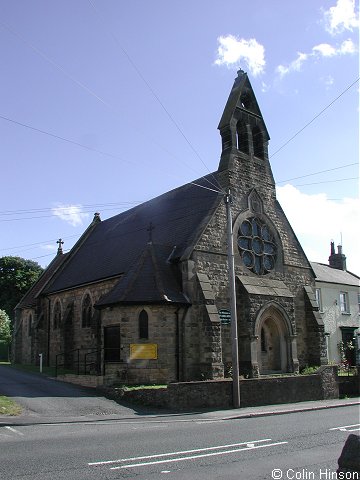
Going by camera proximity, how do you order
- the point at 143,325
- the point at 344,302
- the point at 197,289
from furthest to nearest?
the point at 344,302 → the point at 197,289 → the point at 143,325

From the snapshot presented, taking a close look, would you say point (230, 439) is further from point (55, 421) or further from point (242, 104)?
point (242, 104)

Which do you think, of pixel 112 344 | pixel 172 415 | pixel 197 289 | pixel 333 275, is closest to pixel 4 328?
pixel 112 344

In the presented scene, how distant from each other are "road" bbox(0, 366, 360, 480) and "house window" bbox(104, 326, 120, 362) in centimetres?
589

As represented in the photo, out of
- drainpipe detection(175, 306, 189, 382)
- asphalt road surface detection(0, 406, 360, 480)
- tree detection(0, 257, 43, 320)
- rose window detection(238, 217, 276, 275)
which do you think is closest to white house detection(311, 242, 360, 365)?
rose window detection(238, 217, 276, 275)

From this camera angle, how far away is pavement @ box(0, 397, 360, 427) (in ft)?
45.7

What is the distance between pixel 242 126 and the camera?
88.9 feet

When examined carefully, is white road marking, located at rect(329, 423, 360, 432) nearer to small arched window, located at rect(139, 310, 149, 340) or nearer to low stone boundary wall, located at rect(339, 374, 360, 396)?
small arched window, located at rect(139, 310, 149, 340)

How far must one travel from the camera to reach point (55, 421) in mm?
13953

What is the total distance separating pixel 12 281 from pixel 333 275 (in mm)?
36938

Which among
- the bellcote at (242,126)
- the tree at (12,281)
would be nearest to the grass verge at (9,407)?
the bellcote at (242,126)

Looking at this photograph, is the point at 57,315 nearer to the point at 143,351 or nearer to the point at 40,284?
the point at 40,284

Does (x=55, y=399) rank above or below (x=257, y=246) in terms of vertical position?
below

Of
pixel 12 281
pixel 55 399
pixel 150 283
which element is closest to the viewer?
pixel 55 399

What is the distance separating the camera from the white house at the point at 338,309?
3647 centimetres
